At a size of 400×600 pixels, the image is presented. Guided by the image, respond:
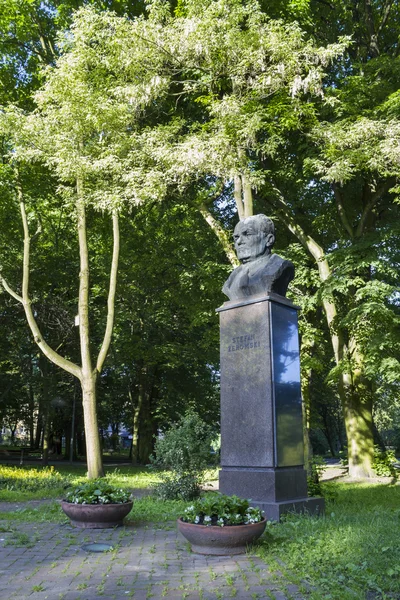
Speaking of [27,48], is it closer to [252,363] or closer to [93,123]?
[93,123]

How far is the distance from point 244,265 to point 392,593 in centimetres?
599

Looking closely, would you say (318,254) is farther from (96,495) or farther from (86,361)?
(96,495)

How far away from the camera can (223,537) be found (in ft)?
19.8

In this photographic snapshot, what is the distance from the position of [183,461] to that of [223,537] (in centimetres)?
553

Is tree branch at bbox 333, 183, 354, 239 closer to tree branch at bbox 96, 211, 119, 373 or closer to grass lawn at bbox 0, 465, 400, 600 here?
tree branch at bbox 96, 211, 119, 373

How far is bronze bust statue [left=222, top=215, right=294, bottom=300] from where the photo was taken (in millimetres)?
9102

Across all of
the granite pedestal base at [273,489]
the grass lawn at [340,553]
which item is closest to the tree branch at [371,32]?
the granite pedestal base at [273,489]

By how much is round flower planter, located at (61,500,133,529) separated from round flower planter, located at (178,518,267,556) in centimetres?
185

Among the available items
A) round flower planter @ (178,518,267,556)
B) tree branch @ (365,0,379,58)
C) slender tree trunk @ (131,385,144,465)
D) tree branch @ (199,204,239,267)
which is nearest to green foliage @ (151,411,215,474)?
tree branch @ (199,204,239,267)

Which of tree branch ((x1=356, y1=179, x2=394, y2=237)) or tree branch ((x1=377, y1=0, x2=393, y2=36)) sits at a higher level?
tree branch ((x1=377, y1=0, x2=393, y2=36))

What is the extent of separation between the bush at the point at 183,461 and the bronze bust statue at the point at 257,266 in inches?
141

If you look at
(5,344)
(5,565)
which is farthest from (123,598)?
(5,344)

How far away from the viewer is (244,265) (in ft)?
31.8

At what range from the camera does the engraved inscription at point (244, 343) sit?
28.7 feet
